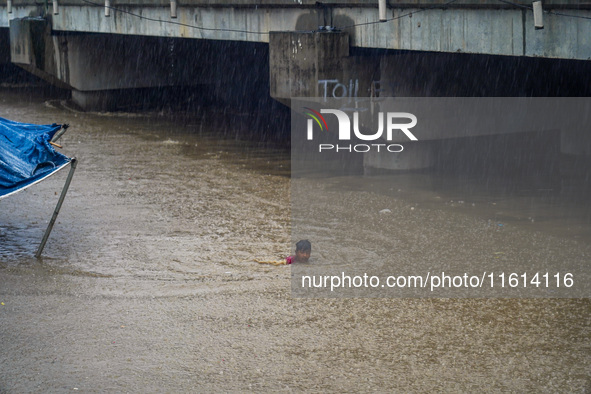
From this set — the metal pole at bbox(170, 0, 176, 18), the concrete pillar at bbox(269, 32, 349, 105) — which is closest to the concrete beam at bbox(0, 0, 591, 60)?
the metal pole at bbox(170, 0, 176, 18)

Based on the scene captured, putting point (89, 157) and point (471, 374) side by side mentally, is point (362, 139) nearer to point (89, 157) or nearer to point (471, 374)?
point (89, 157)

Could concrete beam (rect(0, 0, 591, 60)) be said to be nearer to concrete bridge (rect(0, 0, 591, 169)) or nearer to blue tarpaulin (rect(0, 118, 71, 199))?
concrete bridge (rect(0, 0, 591, 169))

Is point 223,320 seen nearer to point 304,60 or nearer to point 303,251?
point 303,251

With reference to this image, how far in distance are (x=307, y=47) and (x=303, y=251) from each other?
674 cm

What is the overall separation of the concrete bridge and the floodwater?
286 cm

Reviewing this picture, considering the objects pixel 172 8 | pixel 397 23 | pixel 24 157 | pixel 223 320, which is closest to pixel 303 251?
pixel 223 320

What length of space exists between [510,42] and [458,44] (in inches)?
41.9

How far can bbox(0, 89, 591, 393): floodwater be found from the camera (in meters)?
6.84

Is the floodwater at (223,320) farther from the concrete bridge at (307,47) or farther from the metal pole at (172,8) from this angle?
the metal pole at (172,8)

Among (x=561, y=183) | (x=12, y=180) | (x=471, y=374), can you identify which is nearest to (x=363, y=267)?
(x=471, y=374)

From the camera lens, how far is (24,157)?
10250mm

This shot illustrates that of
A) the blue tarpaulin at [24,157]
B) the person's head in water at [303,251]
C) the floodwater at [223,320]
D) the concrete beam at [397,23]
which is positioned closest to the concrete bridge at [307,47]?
the concrete beam at [397,23]

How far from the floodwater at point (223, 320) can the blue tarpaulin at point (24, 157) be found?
106 centimetres

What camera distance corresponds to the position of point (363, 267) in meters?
9.84
